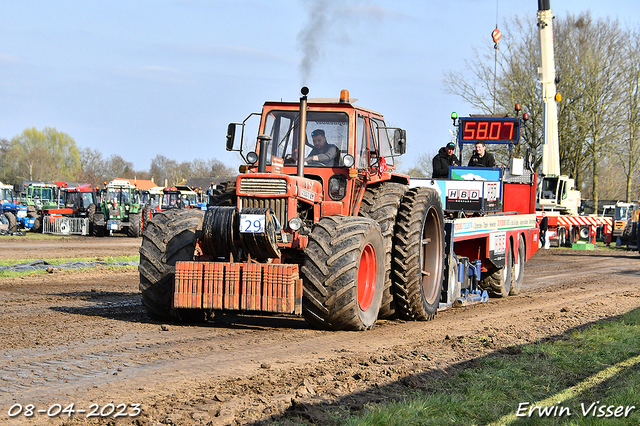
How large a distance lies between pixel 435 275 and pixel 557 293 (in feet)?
15.0

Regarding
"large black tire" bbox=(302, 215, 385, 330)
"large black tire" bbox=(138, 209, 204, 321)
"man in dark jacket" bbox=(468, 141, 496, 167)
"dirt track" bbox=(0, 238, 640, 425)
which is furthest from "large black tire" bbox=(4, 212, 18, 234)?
"large black tire" bbox=(302, 215, 385, 330)

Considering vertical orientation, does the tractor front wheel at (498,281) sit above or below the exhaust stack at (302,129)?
below

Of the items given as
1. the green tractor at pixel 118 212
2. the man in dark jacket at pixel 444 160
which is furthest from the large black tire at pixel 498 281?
the green tractor at pixel 118 212

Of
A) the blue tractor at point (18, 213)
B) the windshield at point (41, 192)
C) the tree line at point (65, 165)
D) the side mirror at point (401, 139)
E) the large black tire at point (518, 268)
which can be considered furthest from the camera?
the tree line at point (65, 165)

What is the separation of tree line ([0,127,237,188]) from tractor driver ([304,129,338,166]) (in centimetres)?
7248

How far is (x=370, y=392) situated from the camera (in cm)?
527

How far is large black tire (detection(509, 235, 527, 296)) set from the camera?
13.7m

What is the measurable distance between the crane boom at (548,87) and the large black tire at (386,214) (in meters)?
19.5

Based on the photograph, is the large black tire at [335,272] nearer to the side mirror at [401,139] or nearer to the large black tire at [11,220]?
the side mirror at [401,139]

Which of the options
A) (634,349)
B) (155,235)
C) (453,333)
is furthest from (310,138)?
(634,349)

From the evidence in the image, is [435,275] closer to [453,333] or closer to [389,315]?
[389,315]

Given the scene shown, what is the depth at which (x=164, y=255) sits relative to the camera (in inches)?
311

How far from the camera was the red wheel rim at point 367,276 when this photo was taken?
26.7ft

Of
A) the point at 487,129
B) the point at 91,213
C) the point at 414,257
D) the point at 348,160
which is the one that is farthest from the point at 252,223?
the point at 91,213
